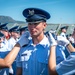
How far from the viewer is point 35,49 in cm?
402

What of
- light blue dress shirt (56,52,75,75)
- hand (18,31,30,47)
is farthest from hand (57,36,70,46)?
light blue dress shirt (56,52,75,75)

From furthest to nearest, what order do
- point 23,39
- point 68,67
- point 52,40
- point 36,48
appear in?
point 36,48 → point 23,39 → point 52,40 → point 68,67

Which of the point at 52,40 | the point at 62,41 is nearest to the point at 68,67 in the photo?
the point at 52,40

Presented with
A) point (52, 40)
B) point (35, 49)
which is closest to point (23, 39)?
point (35, 49)

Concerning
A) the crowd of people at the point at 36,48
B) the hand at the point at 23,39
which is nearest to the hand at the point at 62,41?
the crowd of people at the point at 36,48

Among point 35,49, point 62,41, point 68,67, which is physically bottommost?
point 68,67

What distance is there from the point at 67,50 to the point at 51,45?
0.68m

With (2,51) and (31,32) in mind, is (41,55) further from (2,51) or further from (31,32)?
(2,51)

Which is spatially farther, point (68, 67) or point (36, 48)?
point (36, 48)

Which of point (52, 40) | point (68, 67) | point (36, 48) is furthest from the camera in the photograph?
point (36, 48)

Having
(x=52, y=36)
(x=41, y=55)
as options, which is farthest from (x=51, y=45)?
(x=41, y=55)

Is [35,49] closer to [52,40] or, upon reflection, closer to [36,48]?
[36,48]

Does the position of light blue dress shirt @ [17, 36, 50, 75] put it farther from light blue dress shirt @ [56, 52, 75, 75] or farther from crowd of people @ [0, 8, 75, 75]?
light blue dress shirt @ [56, 52, 75, 75]

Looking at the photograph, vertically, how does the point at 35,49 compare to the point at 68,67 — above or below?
above
